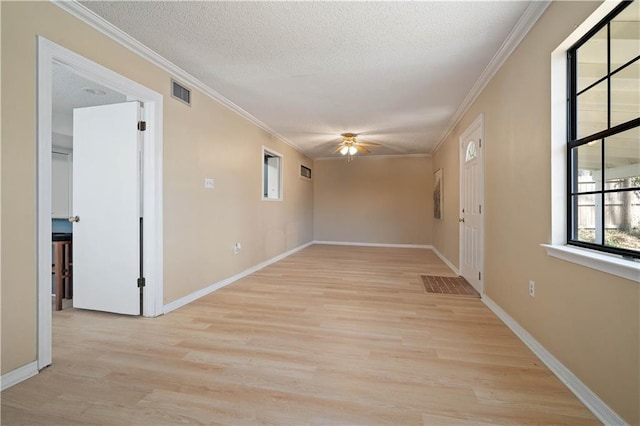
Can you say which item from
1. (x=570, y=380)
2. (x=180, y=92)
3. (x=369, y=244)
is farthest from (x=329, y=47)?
(x=369, y=244)

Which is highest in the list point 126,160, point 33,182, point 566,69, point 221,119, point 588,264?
point 221,119

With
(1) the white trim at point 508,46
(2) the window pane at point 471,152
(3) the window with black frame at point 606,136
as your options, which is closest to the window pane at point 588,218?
(3) the window with black frame at point 606,136

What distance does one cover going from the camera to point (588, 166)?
1.83 m

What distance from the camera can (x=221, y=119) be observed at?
3967 millimetres

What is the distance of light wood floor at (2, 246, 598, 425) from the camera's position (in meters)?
1.54

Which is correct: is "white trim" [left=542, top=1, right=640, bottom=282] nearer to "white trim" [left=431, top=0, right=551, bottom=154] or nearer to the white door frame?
"white trim" [left=431, top=0, right=551, bottom=154]

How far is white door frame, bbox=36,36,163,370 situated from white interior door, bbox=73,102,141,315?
10 centimetres

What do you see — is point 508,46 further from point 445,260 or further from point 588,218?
point 445,260

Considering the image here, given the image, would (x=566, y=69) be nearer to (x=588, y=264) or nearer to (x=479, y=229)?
(x=588, y=264)

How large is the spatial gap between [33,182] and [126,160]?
3.35 feet

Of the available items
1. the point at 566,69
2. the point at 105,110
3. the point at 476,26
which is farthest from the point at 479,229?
the point at 105,110

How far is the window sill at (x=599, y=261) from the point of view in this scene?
4.29ft

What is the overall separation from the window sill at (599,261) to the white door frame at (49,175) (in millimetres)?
3305

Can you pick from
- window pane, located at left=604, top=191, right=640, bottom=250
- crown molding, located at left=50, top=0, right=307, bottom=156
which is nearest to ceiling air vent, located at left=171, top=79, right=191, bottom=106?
crown molding, located at left=50, top=0, right=307, bottom=156
